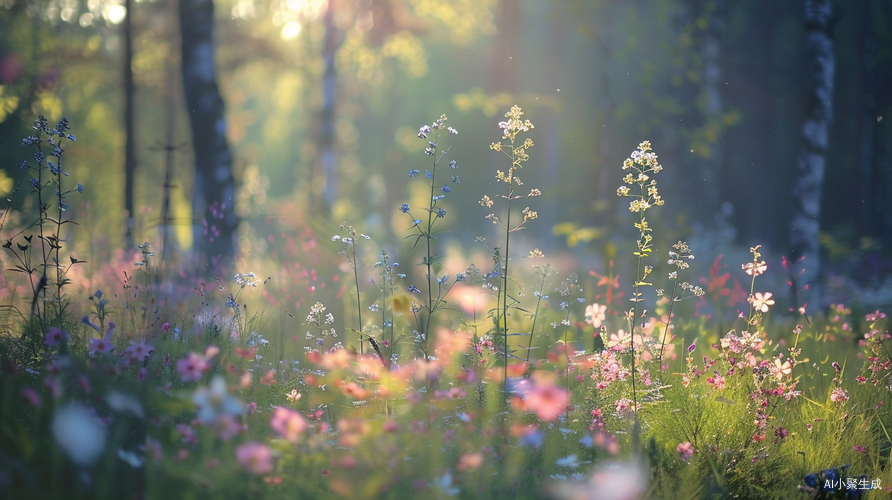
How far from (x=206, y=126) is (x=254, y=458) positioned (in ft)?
19.3

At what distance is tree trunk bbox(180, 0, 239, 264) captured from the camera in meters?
7.59

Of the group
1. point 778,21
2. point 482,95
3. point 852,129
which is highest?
point 778,21

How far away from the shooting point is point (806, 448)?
11.6 ft

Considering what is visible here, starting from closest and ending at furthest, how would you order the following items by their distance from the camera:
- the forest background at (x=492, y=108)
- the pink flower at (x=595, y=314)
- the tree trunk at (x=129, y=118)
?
the pink flower at (x=595, y=314)
the forest background at (x=492, y=108)
the tree trunk at (x=129, y=118)

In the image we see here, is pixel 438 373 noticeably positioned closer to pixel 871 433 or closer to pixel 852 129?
pixel 871 433

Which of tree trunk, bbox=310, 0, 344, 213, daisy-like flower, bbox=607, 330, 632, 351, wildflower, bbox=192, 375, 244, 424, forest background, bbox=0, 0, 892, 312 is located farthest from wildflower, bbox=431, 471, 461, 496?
tree trunk, bbox=310, 0, 344, 213

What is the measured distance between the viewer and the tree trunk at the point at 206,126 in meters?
7.59

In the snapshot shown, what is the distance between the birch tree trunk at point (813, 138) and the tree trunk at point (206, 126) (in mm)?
6345

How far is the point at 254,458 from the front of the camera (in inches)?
101

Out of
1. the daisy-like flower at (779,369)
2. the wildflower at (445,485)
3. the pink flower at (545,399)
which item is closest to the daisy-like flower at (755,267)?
the daisy-like flower at (779,369)

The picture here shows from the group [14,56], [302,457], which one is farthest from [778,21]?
[302,457]

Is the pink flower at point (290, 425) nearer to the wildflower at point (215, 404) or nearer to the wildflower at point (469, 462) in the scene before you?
the wildflower at point (215, 404)

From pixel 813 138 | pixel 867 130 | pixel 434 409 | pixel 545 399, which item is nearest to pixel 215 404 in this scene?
pixel 434 409

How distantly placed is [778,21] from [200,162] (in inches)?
674
